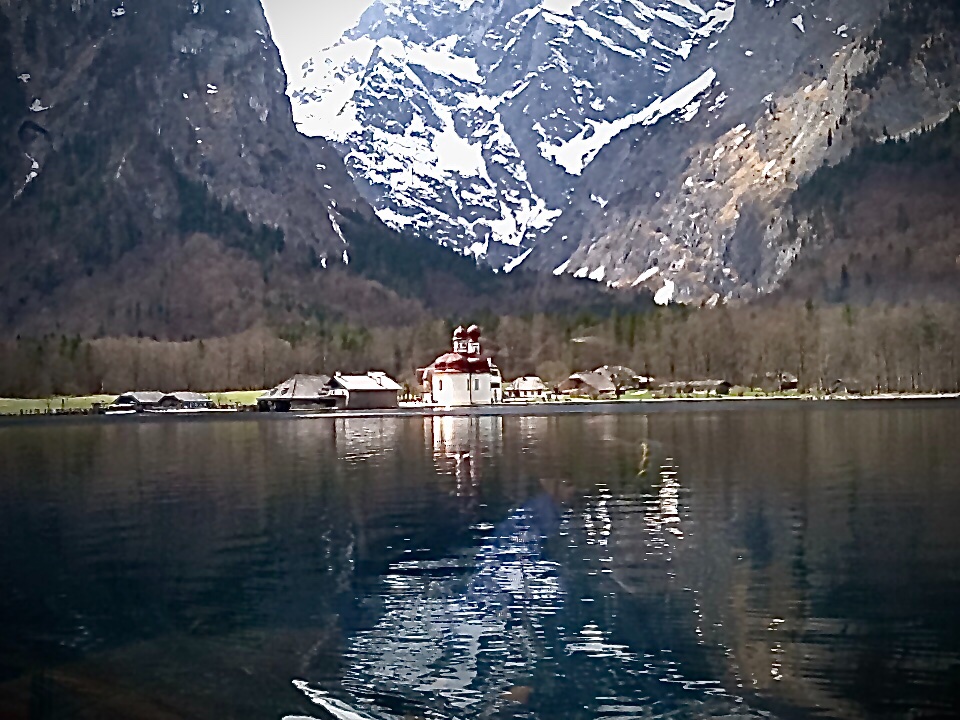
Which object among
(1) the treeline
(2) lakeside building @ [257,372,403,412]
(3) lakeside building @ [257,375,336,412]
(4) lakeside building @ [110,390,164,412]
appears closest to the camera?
(3) lakeside building @ [257,375,336,412]

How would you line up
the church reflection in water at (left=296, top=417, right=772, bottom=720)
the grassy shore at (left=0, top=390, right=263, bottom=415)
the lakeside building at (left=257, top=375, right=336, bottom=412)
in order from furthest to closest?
the lakeside building at (left=257, top=375, right=336, bottom=412) → the grassy shore at (left=0, top=390, right=263, bottom=415) → the church reflection in water at (left=296, top=417, right=772, bottom=720)

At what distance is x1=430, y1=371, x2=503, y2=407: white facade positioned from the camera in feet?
490

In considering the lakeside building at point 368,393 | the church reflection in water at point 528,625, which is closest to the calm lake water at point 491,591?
the church reflection in water at point 528,625

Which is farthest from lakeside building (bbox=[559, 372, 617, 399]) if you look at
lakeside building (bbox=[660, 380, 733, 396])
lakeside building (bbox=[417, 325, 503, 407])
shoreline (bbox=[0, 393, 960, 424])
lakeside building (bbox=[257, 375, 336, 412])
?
lakeside building (bbox=[257, 375, 336, 412])

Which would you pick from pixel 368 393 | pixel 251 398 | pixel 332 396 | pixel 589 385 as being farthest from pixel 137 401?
pixel 589 385

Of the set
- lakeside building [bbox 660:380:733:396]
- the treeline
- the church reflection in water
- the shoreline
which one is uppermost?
the treeline

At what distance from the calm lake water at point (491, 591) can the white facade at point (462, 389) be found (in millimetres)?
96367

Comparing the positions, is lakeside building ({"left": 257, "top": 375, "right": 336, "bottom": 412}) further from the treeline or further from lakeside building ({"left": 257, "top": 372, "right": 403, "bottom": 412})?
the treeline

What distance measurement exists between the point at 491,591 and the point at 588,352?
146m

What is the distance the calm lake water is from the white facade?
9637 cm

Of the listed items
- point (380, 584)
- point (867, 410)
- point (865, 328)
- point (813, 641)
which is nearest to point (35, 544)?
point (380, 584)

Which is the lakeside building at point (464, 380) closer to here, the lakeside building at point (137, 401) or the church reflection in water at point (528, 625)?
the lakeside building at point (137, 401)

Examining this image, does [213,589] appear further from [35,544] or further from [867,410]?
[867,410]

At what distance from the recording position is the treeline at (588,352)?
144375mm
